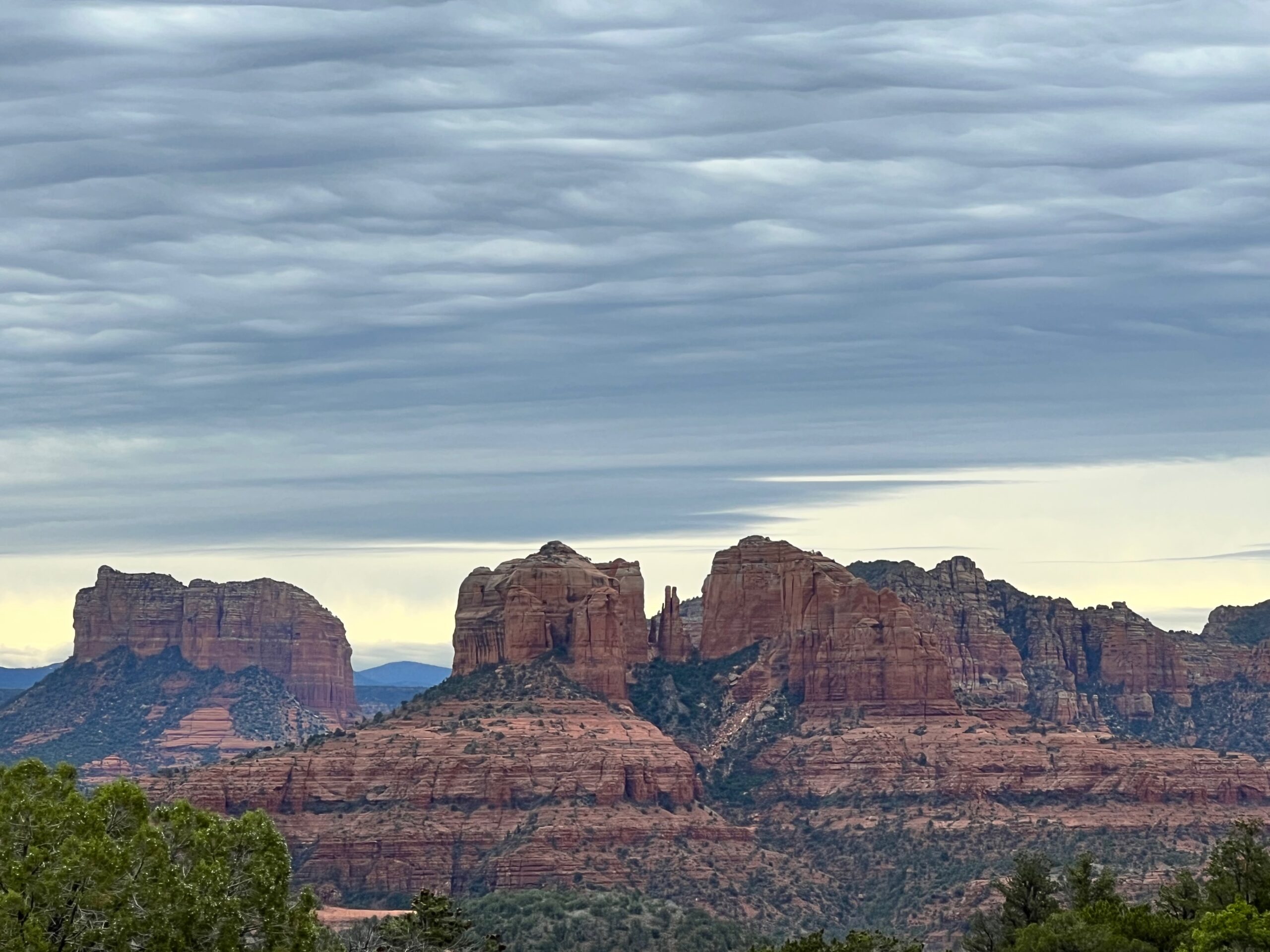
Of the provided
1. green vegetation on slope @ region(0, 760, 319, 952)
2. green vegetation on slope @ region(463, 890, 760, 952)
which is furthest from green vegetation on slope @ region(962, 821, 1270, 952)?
green vegetation on slope @ region(0, 760, 319, 952)

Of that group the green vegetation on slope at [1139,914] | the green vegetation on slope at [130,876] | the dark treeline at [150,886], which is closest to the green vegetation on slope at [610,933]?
the green vegetation on slope at [1139,914]

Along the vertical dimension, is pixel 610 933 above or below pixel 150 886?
below

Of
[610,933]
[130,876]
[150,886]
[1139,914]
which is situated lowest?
[1139,914]

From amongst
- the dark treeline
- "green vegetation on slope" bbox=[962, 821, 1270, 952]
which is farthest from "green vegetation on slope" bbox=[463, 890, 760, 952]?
the dark treeline

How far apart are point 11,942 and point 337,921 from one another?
11094cm

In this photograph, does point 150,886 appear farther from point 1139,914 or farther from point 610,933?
point 610,933

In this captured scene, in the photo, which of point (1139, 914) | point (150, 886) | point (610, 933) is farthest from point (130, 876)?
point (610, 933)

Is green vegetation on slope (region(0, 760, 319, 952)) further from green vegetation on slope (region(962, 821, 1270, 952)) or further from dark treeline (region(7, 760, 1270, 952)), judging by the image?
green vegetation on slope (region(962, 821, 1270, 952))

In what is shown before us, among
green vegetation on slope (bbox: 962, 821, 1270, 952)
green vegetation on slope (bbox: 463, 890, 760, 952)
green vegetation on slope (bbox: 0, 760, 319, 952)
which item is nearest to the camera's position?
green vegetation on slope (bbox: 0, 760, 319, 952)

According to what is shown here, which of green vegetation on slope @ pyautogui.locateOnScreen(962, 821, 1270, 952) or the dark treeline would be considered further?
green vegetation on slope @ pyautogui.locateOnScreen(962, 821, 1270, 952)

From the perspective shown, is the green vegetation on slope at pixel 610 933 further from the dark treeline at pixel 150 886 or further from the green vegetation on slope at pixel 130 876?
the green vegetation on slope at pixel 130 876

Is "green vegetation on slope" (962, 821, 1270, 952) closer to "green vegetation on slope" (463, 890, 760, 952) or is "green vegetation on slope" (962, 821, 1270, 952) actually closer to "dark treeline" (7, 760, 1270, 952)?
"dark treeline" (7, 760, 1270, 952)

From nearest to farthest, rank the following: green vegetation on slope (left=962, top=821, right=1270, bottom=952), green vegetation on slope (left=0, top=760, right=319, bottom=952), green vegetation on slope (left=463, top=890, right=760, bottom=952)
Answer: green vegetation on slope (left=0, top=760, right=319, bottom=952) < green vegetation on slope (left=962, top=821, right=1270, bottom=952) < green vegetation on slope (left=463, top=890, right=760, bottom=952)

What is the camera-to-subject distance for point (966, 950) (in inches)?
5600
